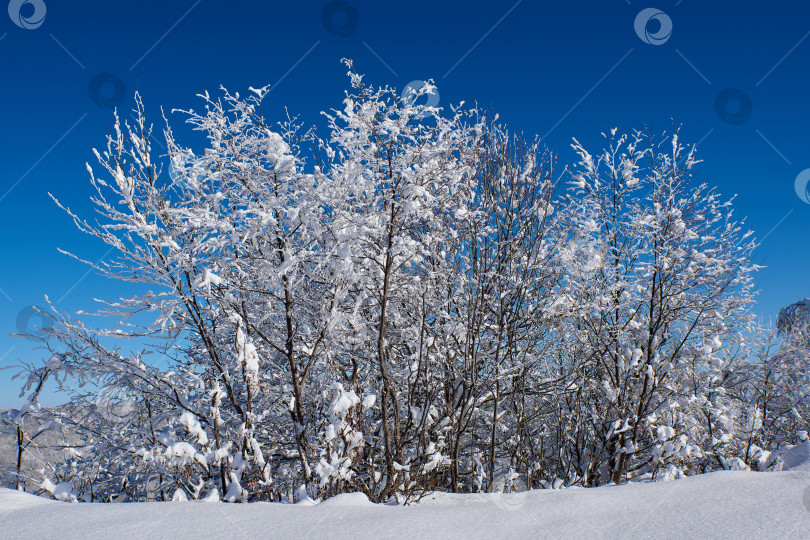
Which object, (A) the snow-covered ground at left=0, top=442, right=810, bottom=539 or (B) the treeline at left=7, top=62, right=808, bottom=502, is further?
(B) the treeline at left=7, top=62, right=808, bottom=502

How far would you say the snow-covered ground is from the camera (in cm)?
213

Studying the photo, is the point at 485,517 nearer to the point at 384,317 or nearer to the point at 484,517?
the point at 484,517

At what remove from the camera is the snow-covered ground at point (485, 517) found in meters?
2.13

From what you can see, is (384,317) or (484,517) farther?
(384,317)

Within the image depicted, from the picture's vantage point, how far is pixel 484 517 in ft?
7.91

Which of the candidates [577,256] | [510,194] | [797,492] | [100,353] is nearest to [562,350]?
[577,256]

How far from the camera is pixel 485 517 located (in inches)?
94.9

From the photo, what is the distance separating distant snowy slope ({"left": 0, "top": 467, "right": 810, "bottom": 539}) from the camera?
6.97 feet

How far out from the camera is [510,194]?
5820 millimetres

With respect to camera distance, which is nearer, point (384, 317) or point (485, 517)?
point (485, 517)

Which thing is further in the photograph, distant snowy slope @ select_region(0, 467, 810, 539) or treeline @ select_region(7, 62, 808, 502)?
treeline @ select_region(7, 62, 808, 502)

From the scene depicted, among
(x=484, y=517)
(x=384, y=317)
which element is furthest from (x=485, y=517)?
(x=384, y=317)

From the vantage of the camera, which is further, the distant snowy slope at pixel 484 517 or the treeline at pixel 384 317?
the treeline at pixel 384 317

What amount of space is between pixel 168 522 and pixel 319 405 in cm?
404
